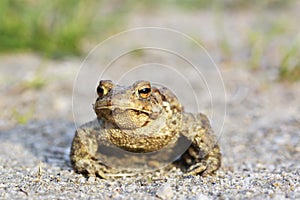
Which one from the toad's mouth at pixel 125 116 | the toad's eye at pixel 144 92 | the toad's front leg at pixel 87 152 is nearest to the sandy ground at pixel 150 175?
the toad's front leg at pixel 87 152

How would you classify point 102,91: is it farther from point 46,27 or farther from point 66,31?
point 46,27

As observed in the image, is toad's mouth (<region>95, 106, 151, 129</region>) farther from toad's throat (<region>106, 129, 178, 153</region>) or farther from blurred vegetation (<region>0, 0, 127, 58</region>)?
blurred vegetation (<region>0, 0, 127, 58</region>)

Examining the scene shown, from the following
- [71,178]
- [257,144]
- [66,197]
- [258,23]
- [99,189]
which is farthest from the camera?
[258,23]

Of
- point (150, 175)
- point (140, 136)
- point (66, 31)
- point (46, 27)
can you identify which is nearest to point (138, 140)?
point (140, 136)

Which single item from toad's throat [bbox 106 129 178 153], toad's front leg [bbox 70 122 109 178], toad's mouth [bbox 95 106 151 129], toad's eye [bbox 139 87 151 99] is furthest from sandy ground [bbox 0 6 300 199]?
toad's eye [bbox 139 87 151 99]

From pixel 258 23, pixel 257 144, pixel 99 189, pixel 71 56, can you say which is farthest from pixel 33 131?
pixel 258 23

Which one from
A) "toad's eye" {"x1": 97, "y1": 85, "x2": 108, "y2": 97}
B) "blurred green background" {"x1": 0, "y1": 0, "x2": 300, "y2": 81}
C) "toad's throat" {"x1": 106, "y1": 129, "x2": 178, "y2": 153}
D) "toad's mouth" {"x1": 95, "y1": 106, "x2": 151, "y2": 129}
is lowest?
"toad's throat" {"x1": 106, "y1": 129, "x2": 178, "y2": 153}

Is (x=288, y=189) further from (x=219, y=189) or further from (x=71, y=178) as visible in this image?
(x=71, y=178)

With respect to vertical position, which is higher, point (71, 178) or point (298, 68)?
point (298, 68)
